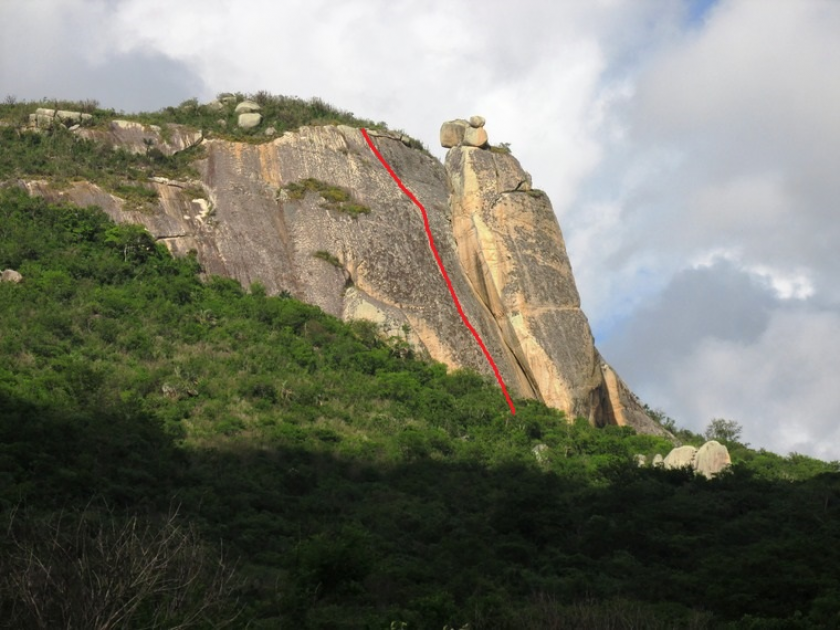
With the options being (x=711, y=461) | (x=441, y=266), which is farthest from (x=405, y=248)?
(x=711, y=461)

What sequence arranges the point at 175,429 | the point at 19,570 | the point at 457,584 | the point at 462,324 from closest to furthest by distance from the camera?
the point at 19,570, the point at 457,584, the point at 175,429, the point at 462,324

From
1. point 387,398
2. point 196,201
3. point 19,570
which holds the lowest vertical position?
point 19,570

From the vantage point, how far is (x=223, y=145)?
4878 cm

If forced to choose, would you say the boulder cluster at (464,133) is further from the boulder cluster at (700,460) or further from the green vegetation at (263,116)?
the boulder cluster at (700,460)

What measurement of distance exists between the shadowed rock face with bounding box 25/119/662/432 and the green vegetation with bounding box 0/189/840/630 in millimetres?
1206

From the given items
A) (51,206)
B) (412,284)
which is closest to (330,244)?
(412,284)

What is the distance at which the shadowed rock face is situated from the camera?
4428 centimetres

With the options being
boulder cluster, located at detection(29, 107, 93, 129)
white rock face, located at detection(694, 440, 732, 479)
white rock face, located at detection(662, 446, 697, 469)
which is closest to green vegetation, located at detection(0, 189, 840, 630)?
white rock face, located at detection(662, 446, 697, 469)

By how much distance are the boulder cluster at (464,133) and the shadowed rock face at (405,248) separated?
108 centimetres

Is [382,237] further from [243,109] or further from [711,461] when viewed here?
[711,461]

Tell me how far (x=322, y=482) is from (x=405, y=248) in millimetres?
14521

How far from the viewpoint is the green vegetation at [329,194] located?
46.8 metres

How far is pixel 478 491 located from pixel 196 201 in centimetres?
1745

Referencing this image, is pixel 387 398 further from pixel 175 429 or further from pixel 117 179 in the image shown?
pixel 117 179
